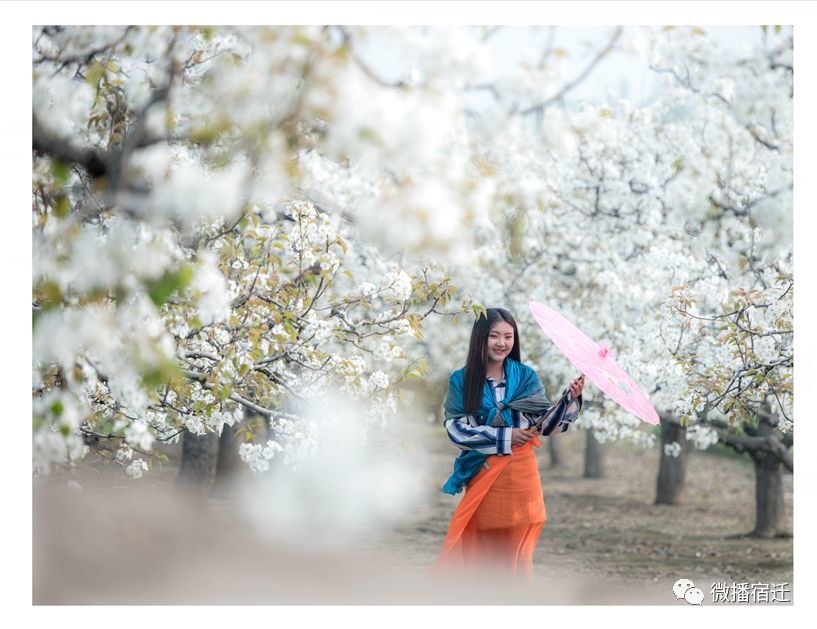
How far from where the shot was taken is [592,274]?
300 inches

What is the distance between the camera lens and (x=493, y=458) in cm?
396

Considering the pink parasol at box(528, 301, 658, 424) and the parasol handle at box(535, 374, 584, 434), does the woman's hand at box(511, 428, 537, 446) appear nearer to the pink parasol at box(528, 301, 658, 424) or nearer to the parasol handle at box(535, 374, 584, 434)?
the parasol handle at box(535, 374, 584, 434)

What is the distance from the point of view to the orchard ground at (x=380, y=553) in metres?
4.53

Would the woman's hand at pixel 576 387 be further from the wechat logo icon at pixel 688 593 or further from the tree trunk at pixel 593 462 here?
the tree trunk at pixel 593 462

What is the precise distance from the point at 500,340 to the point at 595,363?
1.40 ft

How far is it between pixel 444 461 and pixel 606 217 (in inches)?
286

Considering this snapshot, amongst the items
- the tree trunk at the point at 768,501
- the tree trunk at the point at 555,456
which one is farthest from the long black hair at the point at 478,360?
the tree trunk at the point at 555,456

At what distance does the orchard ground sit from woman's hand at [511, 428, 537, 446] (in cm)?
70

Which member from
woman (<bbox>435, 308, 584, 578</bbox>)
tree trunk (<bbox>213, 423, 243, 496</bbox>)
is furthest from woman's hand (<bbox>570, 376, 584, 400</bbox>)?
tree trunk (<bbox>213, 423, 243, 496</bbox>)

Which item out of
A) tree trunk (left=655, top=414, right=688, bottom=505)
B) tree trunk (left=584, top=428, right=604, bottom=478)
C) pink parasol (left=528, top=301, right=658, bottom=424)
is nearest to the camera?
pink parasol (left=528, top=301, right=658, bottom=424)

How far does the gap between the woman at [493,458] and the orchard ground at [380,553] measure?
21cm

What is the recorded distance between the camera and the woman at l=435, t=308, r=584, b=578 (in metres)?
3.95

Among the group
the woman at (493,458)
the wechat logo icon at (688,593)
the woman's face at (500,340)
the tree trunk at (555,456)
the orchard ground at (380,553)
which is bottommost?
the orchard ground at (380,553)
